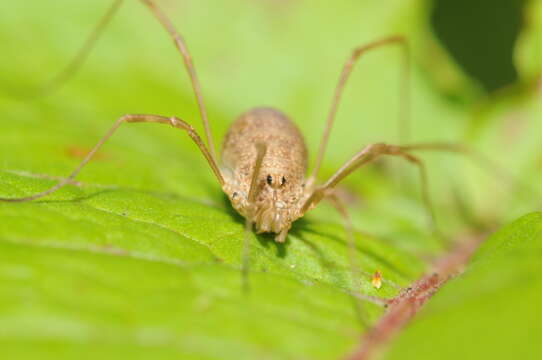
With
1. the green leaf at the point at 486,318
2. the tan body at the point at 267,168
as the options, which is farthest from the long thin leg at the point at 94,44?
the green leaf at the point at 486,318

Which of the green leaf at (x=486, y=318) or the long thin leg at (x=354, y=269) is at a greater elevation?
the green leaf at (x=486, y=318)

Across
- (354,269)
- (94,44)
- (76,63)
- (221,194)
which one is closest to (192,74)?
(221,194)

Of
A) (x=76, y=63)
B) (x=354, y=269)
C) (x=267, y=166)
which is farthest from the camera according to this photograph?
(x=76, y=63)

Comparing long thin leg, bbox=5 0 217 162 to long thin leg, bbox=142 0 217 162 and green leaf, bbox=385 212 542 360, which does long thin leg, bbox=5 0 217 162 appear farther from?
green leaf, bbox=385 212 542 360

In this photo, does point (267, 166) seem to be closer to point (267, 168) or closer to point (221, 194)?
point (267, 168)

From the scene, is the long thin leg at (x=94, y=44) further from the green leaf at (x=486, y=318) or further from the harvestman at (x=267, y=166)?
the green leaf at (x=486, y=318)

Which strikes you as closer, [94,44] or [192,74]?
[192,74]

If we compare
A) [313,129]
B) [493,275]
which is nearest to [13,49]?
[313,129]
